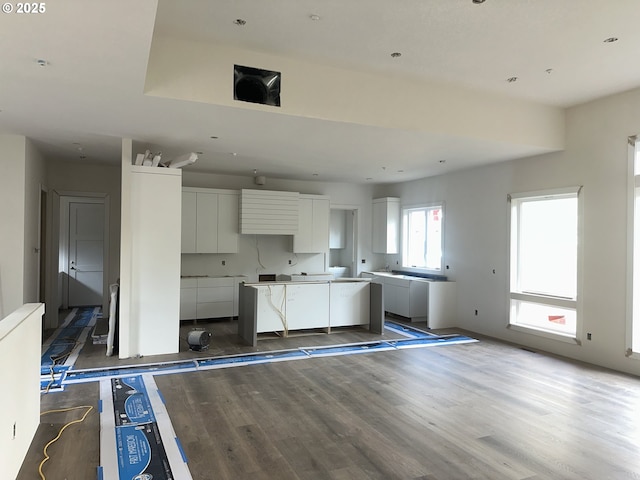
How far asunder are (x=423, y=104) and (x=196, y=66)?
2494 mm

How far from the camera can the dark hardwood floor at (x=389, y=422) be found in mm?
2861

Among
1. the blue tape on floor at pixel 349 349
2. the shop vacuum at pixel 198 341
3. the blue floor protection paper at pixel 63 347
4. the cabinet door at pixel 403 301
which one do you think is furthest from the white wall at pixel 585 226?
the blue floor protection paper at pixel 63 347

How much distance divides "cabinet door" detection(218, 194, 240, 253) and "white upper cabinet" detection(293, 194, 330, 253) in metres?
1.21

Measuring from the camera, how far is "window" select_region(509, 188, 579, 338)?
581 centimetres

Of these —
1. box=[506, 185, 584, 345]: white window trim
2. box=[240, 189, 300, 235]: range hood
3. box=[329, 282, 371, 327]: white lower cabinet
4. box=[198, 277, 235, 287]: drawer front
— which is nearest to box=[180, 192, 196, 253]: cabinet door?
box=[198, 277, 235, 287]: drawer front

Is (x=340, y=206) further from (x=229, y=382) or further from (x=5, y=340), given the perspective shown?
(x=5, y=340)

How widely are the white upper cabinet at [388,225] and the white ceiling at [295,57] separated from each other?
312cm

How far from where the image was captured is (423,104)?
4875 mm

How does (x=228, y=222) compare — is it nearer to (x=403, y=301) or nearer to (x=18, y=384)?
(x=403, y=301)

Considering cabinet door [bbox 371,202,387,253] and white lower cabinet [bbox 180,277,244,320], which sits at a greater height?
cabinet door [bbox 371,202,387,253]

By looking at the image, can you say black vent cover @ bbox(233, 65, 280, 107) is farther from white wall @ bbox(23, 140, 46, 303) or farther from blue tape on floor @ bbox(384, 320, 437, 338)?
blue tape on floor @ bbox(384, 320, 437, 338)

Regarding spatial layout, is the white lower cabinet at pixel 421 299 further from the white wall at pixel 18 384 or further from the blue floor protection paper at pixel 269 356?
the white wall at pixel 18 384

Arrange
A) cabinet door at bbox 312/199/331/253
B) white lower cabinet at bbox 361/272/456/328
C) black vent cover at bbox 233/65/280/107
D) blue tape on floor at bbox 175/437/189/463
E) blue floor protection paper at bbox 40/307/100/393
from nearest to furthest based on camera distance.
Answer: blue tape on floor at bbox 175/437/189/463, black vent cover at bbox 233/65/280/107, blue floor protection paper at bbox 40/307/100/393, white lower cabinet at bbox 361/272/456/328, cabinet door at bbox 312/199/331/253

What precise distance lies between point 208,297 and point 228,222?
1423 millimetres
